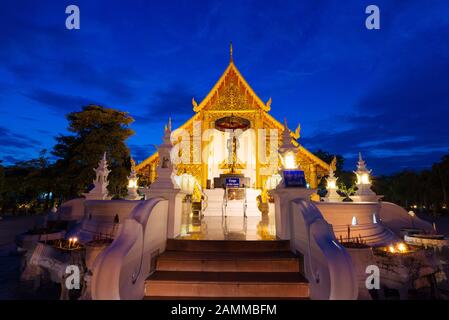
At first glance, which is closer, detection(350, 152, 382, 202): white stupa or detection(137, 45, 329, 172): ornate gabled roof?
detection(350, 152, 382, 202): white stupa

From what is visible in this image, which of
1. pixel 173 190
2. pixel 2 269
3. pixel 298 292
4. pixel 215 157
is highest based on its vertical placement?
pixel 215 157

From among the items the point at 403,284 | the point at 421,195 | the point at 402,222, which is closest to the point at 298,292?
the point at 403,284

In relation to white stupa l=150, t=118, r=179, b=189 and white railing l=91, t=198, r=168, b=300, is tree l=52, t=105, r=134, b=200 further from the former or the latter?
white railing l=91, t=198, r=168, b=300

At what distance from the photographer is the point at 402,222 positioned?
378 inches

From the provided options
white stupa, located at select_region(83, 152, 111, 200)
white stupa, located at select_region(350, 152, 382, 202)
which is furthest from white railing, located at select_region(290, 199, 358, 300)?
white stupa, located at select_region(83, 152, 111, 200)

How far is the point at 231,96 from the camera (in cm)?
1847

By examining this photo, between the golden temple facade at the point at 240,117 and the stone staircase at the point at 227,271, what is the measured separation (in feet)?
39.7

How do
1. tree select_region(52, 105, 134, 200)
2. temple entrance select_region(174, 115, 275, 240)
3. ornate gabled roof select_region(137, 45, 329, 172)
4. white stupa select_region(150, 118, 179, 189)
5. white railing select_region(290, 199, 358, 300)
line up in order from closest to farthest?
white railing select_region(290, 199, 358, 300) → white stupa select_region(150, 118, 179, 189) → temple entrance select_region(174, 115, 275, 240) → tree select_region(52, 105, 134, 200) → ornate gabled roof select_region(137, 45, 329, 172)

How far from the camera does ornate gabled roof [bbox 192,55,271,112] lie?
18172 millimetres

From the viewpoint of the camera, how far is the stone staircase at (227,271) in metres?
3.63

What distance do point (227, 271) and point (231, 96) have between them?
16101 mm

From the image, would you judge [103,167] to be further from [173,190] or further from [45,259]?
[173,190]
